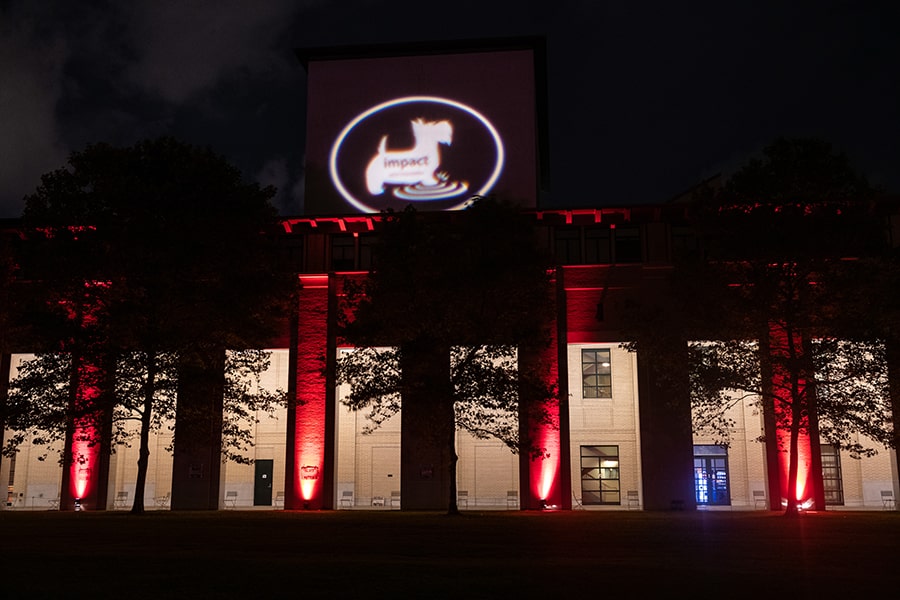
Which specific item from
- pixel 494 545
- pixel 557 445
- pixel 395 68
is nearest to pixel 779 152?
pixel 557 445

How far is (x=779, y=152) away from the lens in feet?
100

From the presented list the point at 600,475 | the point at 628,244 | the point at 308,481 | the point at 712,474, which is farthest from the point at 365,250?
the point at 712,474

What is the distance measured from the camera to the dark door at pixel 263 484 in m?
44.7

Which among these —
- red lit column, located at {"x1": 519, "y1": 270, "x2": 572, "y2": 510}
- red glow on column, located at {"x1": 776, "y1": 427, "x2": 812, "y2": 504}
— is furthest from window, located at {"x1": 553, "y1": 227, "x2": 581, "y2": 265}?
red glow on column, located at {"x1": 776, "y1": 427, "x2": 812, "y2": 504}

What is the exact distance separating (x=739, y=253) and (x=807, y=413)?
19.1ft

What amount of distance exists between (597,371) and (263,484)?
1735cm

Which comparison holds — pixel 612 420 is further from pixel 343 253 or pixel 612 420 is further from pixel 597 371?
pixel 343 253

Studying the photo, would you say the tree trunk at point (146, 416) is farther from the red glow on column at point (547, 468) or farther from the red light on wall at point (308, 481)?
the red glow on column at point (547, 468)

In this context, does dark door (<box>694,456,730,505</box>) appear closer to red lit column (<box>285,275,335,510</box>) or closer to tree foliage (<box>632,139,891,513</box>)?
tree foliage (<box>632,139,891,513</box>)

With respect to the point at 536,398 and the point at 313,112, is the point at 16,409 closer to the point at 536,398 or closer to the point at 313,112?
the point at 536,398

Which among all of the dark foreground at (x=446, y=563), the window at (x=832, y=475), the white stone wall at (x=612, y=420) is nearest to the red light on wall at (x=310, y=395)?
the white stone wall at (x=612, y=420)

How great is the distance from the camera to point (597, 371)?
41906mm

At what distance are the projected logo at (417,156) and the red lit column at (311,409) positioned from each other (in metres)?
8.73

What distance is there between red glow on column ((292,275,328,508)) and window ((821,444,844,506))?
2217 centimetres
